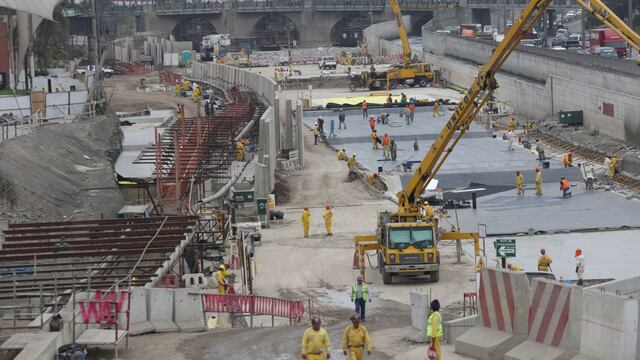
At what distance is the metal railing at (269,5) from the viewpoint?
14750 centimetres

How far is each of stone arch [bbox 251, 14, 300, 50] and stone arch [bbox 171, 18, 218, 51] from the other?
14.4 ft

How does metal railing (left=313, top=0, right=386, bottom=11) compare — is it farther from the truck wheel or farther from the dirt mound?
the truck wheel

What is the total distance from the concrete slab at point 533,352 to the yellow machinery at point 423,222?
1204 centimetres

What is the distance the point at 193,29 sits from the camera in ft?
500

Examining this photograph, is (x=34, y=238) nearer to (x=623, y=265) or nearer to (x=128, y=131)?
(x=623, y=265)

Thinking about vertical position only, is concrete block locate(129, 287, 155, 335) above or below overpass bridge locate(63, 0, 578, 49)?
below

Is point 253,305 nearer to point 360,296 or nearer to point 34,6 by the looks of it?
point 360,296

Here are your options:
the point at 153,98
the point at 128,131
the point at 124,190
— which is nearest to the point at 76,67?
the point at 153,98

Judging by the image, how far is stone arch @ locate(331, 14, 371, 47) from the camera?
151 m

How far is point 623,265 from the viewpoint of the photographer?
118ft

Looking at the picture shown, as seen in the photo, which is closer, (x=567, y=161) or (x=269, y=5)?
(x=567, y=161)

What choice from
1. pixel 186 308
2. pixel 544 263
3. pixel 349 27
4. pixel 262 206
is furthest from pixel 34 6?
pixel 349 27

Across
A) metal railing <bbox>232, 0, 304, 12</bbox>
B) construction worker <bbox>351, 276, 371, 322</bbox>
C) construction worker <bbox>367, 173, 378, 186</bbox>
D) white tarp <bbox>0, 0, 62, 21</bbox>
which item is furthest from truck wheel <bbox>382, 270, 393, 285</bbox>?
metal railing <bbox>232, 0, 304, 12</bbox>

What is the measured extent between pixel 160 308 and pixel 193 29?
12671 centimetres
